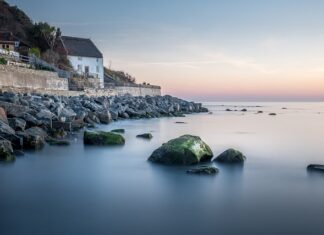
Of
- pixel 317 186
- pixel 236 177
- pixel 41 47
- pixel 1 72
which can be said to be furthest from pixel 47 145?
pixel 41 47

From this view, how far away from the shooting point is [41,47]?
5425cm

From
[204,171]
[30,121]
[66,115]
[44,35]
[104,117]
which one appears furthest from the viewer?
[44,35]

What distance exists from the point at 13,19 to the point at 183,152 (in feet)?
227

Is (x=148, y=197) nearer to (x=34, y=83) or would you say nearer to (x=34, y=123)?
(x=34, y=123)

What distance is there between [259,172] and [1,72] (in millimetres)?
21804

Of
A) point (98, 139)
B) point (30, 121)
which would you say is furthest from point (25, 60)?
point (98, 139)

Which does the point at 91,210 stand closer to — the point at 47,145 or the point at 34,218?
the point at 34,218

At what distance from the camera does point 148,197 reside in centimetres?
951

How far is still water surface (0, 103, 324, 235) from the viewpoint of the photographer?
7.45 metres

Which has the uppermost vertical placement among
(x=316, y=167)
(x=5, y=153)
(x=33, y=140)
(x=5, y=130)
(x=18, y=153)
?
(x=5, y=130)

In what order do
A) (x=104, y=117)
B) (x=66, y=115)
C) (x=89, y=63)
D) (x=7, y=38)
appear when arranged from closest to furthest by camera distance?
(x=66, y=115) → (x=104, y=117) → (x=7, y=38) → (x=89, y=63)

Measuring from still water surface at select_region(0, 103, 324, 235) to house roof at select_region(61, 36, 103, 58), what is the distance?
47482 mm


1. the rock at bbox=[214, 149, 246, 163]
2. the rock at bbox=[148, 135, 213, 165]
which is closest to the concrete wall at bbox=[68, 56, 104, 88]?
the rock at bbox=[214, 149, 246, 163]

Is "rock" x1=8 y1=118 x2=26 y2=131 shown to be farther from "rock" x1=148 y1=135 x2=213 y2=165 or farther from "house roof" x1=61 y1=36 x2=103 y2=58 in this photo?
"house roof" x1=61 y1=36 x2=103 y2=58
